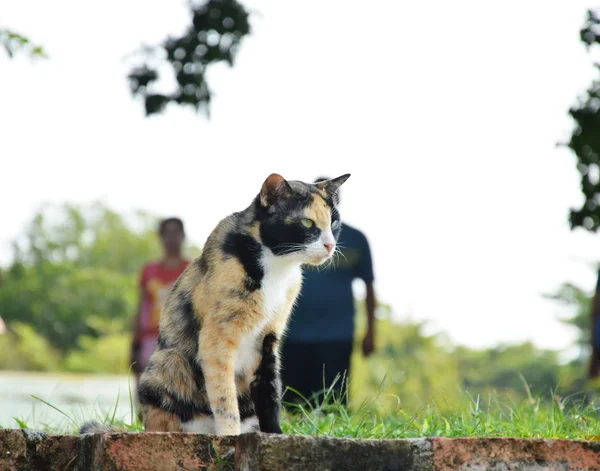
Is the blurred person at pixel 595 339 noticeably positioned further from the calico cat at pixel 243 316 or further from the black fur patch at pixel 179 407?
the black fur patch at pixel 179 407

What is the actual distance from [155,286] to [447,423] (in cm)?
383

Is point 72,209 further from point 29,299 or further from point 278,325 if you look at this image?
point 278,325

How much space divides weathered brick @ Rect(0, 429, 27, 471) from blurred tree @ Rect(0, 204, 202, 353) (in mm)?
30470

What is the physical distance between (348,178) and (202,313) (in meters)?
0.91

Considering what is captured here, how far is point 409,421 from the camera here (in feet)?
12.6

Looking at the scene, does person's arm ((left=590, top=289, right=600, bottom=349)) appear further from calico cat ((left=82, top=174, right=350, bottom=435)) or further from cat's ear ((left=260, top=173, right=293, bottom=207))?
cat's ear ((left=260, top=173, right=293, bottom=207))

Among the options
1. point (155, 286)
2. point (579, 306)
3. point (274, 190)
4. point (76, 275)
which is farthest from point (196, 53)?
point (76, 275)

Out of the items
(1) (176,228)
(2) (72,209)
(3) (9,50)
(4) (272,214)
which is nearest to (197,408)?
(4) (272,214)

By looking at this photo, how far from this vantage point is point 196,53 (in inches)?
274

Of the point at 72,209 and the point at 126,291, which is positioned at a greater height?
the point at 72,209

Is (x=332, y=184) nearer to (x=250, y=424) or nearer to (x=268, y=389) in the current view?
(x=268, y=389)

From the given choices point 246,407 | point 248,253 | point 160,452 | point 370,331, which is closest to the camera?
point 160,452

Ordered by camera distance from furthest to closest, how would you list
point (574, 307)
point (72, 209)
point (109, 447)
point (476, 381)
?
1. point (72, 209)
2. point (476, 381)
3. point (574, 307)
4. point (109, 447)

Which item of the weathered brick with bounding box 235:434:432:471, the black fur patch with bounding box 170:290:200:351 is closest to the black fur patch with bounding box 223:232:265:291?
the black fur patch with bounding box 170:290:200:351
